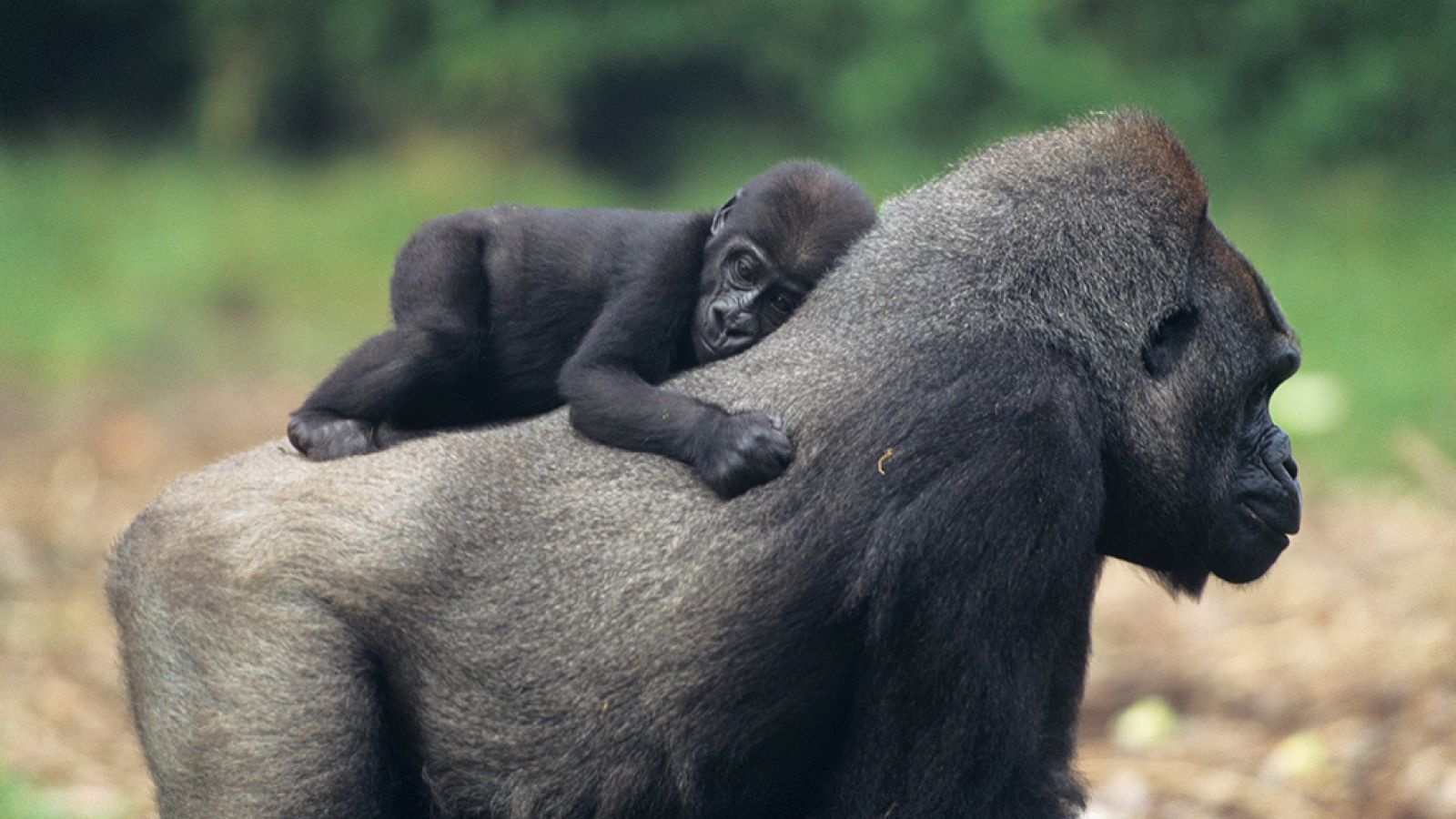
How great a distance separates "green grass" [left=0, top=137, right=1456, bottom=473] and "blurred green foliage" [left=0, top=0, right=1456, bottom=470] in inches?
1.1

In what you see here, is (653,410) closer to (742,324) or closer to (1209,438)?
(742,324)

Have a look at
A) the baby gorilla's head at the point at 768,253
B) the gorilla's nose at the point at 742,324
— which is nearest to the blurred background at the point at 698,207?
the baby gorilla's head at the point at 768,253

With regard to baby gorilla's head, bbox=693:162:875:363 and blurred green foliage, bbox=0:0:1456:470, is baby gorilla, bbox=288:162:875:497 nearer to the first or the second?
baby gorilla's head, bbox=693:162:875:363

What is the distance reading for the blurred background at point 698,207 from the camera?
5914 mm

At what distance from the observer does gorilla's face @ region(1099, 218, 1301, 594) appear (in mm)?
3557

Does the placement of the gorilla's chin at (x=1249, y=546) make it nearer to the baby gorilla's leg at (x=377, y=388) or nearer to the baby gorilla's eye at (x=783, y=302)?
the baby gorilla's eye at (x=783, y=302)

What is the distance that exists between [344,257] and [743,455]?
9.62 metres

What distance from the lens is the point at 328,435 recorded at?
12.7 feet

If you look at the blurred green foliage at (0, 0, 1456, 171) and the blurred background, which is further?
the blurred green foliage at (0, 0, 1456, 171)

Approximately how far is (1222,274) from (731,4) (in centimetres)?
1103

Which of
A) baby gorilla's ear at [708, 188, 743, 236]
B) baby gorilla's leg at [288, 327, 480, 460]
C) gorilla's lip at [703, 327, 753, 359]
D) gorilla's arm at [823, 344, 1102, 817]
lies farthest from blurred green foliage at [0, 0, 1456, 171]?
gorilla's arm at [823, 344, 1102, 817]

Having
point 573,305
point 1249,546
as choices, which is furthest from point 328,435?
point 1249,546

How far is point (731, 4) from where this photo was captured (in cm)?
1414

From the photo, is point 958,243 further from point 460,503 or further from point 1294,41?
point 1294,41
